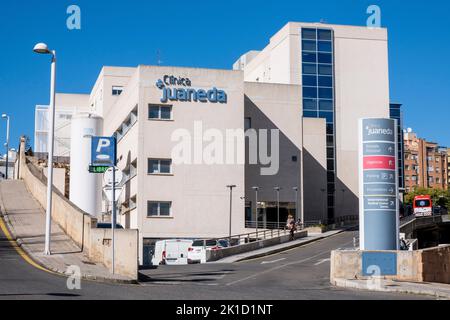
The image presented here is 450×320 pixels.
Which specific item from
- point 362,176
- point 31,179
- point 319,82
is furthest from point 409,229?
point 362,176

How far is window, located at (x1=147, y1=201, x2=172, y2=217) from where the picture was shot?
5694 centimetres

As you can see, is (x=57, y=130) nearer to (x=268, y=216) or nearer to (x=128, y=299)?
(x=268, y=216)

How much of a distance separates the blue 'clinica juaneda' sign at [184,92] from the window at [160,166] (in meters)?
4.85

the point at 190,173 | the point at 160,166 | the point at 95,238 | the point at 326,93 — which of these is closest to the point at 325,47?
the point at 326,93

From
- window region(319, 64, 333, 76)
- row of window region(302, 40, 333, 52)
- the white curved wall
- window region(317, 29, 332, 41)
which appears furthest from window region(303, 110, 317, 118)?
the white curved wall

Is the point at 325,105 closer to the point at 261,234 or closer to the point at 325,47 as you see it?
the point at 325,47

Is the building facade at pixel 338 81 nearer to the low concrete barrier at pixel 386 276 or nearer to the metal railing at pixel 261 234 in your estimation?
the metal railing at pixel 261 234

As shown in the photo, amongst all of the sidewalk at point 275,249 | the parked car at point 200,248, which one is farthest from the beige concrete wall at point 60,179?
the parked car at point 200,248

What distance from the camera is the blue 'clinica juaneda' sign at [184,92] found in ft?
191

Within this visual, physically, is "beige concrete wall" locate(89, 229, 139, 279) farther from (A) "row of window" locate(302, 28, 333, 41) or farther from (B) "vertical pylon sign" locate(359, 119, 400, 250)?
(A) "row of window" locate(302, 28, 333, 41)

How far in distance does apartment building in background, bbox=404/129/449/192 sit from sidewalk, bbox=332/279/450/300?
142974 millimetres

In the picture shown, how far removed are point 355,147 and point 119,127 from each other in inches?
1185
